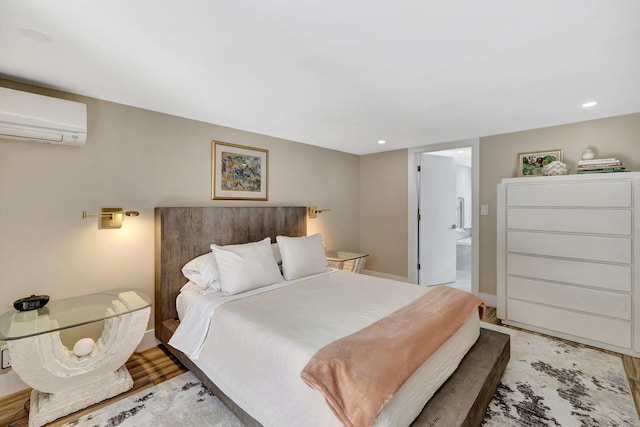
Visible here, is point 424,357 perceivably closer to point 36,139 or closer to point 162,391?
point 162,391

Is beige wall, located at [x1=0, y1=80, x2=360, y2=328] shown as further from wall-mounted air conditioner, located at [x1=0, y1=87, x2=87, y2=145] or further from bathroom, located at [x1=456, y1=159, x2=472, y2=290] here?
bathroom, located at [x1=456, y1=159, x2=472, y2=290]

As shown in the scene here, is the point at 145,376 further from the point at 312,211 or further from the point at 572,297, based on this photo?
the point at 572,297

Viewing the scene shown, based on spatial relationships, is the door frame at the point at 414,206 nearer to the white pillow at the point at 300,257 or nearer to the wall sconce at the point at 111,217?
the white pillow at the point at 300,257

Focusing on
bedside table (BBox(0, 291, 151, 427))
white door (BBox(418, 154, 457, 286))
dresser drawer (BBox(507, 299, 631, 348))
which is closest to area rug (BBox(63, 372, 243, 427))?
bedside table (BBox(0, 291, 151, 427))

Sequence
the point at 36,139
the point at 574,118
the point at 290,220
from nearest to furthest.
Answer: the point at 36,139
the point at 574,118
the point at 290,220

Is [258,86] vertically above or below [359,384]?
above

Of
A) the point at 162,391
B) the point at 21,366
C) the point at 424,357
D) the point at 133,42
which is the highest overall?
the point at 133,42

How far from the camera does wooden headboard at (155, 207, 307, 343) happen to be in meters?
2.66

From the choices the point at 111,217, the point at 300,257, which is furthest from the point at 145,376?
the point at 300,257

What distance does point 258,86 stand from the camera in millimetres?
2182

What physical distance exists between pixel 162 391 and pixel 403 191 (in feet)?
12.5

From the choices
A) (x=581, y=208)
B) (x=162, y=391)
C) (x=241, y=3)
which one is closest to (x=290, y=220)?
(x=162, y=391)

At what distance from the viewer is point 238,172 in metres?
3.34

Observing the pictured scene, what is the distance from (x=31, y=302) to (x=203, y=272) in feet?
3.68
